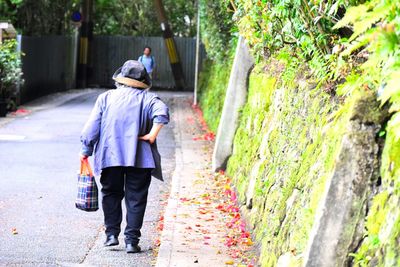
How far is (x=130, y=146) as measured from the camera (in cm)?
802

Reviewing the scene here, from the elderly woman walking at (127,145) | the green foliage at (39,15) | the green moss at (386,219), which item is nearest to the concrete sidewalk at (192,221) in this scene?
the elderly woman walking at (127,145)

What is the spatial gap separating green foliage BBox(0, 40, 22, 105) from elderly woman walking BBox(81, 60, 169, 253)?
550 inches

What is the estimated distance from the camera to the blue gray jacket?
8.02 metres

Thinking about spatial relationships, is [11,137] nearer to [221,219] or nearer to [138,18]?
[221,219]

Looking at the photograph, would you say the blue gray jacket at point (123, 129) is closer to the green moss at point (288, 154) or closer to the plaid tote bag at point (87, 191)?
the plaid tote bag at point (87, 191)

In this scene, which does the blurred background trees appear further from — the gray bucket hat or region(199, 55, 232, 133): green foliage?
the gray bucket hat

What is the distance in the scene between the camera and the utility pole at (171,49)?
3566 centimetres

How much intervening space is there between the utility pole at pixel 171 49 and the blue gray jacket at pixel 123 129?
27319 mm

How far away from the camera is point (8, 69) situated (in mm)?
22016

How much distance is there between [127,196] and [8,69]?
572 inches

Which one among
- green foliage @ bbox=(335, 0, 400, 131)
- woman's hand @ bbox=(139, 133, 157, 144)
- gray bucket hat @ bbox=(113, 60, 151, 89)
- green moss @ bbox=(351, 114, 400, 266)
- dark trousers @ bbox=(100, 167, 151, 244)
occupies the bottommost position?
dark trousers @ bbox=(100, 167, 151, 244)

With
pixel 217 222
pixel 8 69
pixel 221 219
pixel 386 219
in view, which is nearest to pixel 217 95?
pixel 8 69

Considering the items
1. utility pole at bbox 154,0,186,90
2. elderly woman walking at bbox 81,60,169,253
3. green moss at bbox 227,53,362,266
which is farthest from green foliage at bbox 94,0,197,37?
elderly woman walking at bbox 81,60,169,253

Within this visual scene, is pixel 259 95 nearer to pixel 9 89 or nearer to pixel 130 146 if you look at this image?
pixel 130 146
